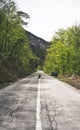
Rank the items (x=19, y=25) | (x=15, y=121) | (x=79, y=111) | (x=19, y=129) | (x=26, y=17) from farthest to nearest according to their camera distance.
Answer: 1. (x=26, y=17)
2. (x=19, y=25)
3. (x=79, y=111)
4. (x=15, y=121)
5. (x=19, y=129)

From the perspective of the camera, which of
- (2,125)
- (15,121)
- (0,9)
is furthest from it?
(0,9)

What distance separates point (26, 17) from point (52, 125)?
58.7 metres

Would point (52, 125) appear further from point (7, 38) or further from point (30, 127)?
point (7, 38)

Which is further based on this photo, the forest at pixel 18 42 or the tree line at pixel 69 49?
the tree line at pixel 69 49

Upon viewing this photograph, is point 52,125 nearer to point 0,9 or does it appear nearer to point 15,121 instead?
point 15,121

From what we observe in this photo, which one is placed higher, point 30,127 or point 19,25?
point 19,25

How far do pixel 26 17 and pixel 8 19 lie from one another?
1149 centimetres

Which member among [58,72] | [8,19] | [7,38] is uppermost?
[8,19]

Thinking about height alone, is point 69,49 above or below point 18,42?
below

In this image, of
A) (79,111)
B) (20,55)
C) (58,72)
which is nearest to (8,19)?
(20,55)

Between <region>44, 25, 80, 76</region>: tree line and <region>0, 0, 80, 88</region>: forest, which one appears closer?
<region>0, 0, 80, 88</region>: forest

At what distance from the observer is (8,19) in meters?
55.7

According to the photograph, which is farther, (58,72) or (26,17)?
(58,72)

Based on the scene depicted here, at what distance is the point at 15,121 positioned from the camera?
998 centimetres
